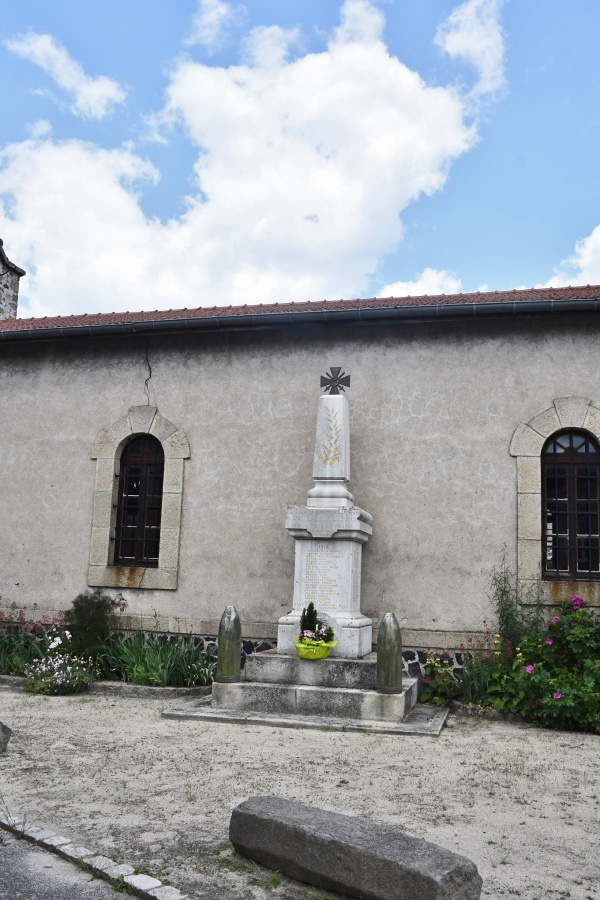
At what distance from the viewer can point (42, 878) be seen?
330cm

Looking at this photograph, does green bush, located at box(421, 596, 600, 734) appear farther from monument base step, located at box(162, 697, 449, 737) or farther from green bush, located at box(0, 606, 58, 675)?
green bush, located at box(0, 606, 58, 675)

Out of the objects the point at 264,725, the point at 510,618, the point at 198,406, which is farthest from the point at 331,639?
the point at 198,406

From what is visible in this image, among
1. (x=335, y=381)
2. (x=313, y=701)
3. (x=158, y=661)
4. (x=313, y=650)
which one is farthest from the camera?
(x=335, y=381)

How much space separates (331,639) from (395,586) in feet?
4.31

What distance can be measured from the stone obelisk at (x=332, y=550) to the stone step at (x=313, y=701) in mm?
612

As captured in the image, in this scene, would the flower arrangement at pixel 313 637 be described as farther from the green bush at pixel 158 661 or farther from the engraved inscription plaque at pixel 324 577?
the green bush at pixel 158 661

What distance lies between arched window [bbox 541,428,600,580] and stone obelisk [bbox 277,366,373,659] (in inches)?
83.8

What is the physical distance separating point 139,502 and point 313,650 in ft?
11.8

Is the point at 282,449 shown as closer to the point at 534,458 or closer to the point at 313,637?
the point at 313,637

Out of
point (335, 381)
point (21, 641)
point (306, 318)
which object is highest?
point (306, 318)

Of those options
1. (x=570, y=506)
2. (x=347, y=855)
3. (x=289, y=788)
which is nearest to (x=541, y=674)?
(x=570, y=506)

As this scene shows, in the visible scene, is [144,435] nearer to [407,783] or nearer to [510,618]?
[510,618]

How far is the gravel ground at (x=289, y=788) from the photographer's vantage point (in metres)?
3.58

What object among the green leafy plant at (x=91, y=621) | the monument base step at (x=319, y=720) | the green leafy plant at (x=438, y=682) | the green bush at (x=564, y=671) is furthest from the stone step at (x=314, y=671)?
the green leafy plant at (x=91, y=621)
